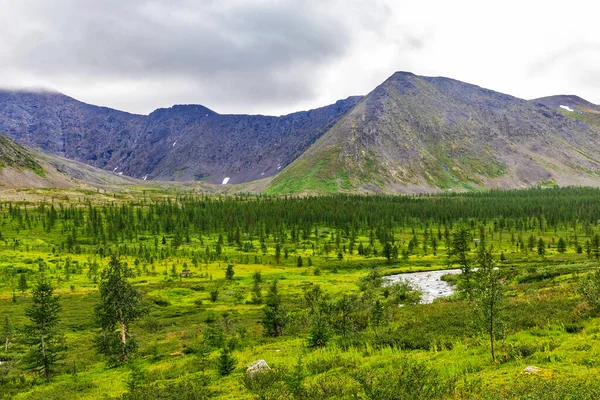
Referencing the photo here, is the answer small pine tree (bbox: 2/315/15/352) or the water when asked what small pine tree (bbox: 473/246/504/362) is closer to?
the water

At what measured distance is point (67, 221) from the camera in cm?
18138

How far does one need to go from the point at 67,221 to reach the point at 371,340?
188342mm

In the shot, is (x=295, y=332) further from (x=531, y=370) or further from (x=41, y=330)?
(x=531, y=370)

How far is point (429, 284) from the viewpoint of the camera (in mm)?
83438

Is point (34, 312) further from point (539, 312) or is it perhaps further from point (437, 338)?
point (539, 312)

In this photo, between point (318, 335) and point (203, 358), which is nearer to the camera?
point (203, 358)

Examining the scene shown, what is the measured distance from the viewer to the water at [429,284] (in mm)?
70006

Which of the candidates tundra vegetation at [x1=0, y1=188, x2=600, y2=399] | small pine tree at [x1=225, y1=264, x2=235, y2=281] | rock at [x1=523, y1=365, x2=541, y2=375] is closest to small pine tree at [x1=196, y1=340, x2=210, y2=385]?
tundra vegetation at [x1=0, y1=188, x2=600, y2=399]

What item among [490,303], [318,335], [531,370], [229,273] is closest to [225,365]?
[318,335]

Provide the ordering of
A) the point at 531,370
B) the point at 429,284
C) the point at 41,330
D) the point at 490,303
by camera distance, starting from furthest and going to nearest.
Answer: the point at 429,284
the point at 41,330
the point at 490,303
the point at 531,370

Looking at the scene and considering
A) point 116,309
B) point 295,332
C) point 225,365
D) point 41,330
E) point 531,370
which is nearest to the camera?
point 531,370

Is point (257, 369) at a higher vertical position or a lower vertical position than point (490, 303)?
lower

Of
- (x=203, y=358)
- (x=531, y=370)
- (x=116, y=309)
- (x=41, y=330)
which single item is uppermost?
(x=531, y=370)

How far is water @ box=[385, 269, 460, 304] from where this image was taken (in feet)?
230
